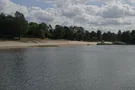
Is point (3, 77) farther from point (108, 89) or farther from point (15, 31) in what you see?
point (15, 31)

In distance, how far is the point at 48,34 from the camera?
152750 millimetres

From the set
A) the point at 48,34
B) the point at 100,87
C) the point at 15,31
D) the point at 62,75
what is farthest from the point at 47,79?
the point at 48,34

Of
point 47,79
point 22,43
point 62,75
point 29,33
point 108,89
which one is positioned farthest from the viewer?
point 29,33

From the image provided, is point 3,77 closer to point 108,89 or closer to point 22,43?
point 108,89

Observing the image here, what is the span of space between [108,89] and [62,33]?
5392 inches

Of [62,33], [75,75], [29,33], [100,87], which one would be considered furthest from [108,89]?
[62,33]

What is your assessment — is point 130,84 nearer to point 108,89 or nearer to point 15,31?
point 108,89

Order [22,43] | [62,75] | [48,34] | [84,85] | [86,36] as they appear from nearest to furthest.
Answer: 1. [84,85]
2. [62,75]
3. [22,43]
4. [48,34]
5. [86,36]

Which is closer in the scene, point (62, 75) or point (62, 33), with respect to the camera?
point (62, 75)

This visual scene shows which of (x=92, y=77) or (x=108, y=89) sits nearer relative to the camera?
(x=108, y=89)

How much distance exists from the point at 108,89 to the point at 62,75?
8.68 metres

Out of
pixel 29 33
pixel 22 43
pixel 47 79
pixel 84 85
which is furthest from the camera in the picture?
pixel 29 33

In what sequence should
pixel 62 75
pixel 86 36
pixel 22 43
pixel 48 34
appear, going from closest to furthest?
pixel 62 75 → pixel 22 43 → pixel 48 34 → pixel 86 36

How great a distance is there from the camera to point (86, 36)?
189 meters
